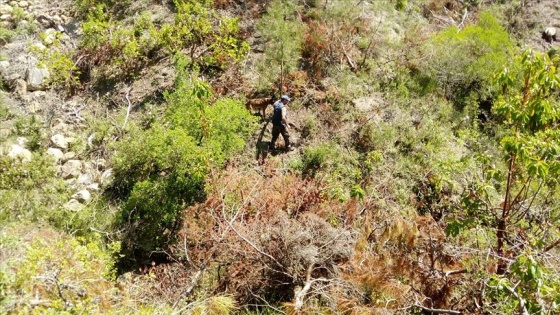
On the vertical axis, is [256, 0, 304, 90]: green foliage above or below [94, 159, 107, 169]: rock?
above

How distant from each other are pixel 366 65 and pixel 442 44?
189 cm

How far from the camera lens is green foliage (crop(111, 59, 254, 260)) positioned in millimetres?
6562

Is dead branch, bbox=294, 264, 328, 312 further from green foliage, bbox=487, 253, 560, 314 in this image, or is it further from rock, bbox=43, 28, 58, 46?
rock, bbox=43, 28, 58, 46

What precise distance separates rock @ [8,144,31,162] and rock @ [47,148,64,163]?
0.35 metres

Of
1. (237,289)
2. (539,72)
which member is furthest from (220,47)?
(539,72)

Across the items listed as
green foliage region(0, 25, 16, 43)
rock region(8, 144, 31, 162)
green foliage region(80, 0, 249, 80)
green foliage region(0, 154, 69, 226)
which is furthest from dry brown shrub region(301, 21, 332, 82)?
green foliage region(0, 25, 16, 43)

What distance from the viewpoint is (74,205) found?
7.06 metres

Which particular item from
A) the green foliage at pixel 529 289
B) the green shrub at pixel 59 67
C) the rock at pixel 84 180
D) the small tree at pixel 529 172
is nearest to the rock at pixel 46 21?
the green shrub at pixel 59 67

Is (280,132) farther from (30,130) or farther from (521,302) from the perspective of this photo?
(521,302)

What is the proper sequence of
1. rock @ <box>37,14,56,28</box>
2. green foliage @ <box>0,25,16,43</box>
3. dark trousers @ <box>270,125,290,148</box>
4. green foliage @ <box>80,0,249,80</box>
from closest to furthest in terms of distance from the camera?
dark trousers @ <box>270,125,290,148</box> < green foliage @ <box>80,0,249,80</box> < green foliage @ <box>0,25,16,43</box> < rock @ <box>37,14,56,28</box>

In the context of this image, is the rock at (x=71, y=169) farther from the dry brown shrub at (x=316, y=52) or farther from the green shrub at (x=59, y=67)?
the dry brown shrub at (x=316, y=52)

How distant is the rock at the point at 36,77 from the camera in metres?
9.16

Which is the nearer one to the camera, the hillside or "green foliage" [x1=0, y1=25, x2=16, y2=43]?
the hillside

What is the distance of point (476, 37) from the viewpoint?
9.77 meters
